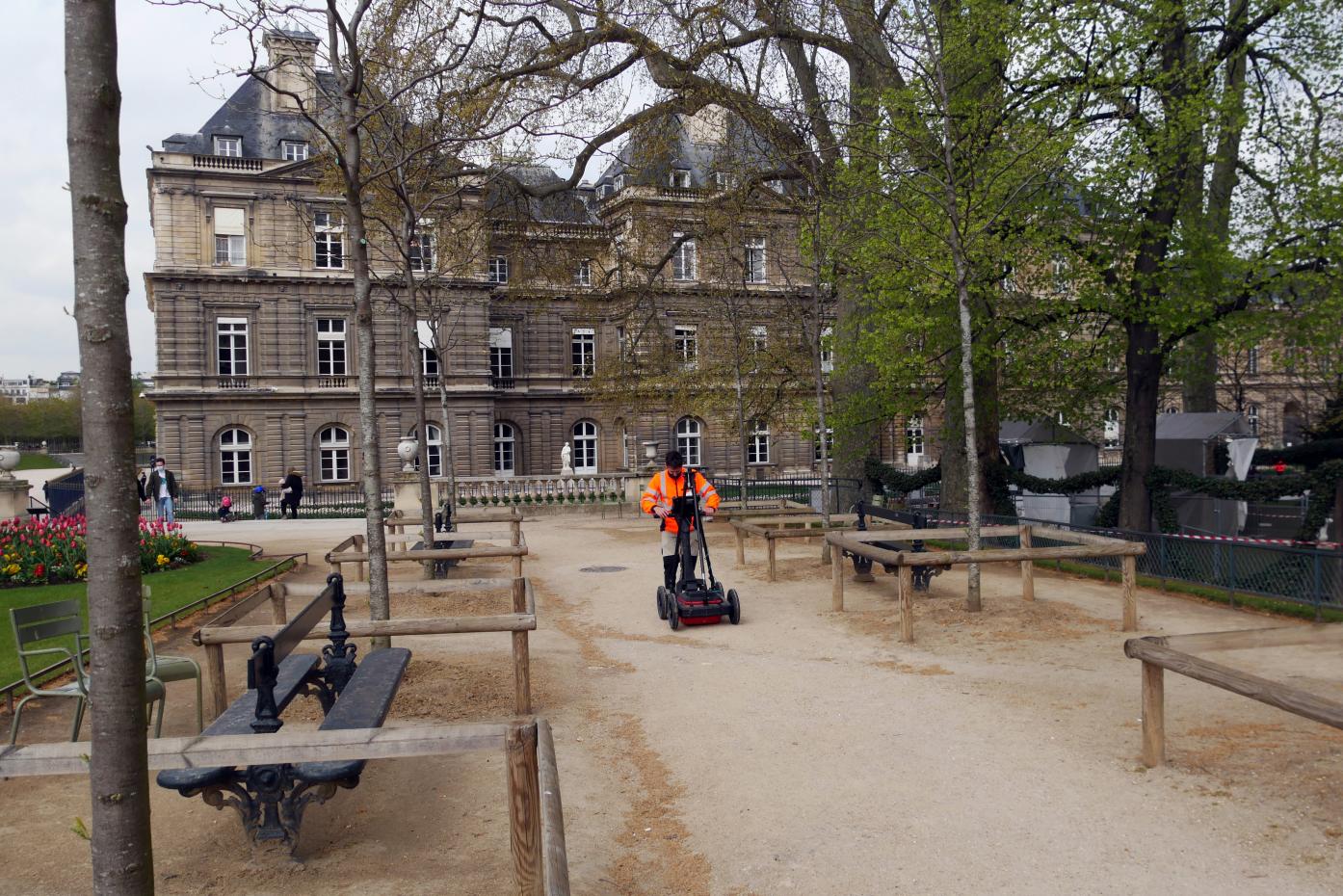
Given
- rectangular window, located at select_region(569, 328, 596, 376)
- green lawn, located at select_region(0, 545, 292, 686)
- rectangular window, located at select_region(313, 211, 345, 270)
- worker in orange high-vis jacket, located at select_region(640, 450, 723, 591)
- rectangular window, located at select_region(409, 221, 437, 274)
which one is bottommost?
green lawn, located at select_region(0, 545, 292, 686)

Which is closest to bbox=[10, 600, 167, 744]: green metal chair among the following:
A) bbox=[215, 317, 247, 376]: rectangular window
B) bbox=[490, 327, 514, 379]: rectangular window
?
bbox=[215, 317, 247, 376]: rectangular window

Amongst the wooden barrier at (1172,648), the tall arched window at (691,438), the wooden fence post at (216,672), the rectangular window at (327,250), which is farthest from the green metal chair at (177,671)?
the tall arched window at (691,438)

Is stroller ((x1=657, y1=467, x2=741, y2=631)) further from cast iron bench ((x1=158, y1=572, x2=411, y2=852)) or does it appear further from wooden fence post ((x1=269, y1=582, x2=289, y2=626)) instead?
cast iron bench ((x1=158, y1=572, x2=411, y2=852))

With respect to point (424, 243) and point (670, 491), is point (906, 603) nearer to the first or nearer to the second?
point (670, 491)

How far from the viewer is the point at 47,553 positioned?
1367 cm

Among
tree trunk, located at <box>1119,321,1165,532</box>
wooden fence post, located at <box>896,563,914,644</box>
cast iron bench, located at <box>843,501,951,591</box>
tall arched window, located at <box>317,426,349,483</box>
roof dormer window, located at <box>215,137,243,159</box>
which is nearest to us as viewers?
wooden fence post, located at <box>896,563,914,644</box>

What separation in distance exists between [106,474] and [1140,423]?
17006 mm

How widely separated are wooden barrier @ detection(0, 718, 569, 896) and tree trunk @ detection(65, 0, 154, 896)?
148 centimetres

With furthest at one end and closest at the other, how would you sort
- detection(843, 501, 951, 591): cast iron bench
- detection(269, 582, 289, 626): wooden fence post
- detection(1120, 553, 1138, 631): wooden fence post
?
1. detection(843, 501, 951, 591): cast iron bench
2. detection(1120, 553, 1138, 631): wooden fence post
3. detection(269, 582, 289, 626): wooden fence post

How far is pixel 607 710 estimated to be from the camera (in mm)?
7703

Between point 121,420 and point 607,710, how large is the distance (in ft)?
18.1

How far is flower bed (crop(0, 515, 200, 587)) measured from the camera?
13.3 metres

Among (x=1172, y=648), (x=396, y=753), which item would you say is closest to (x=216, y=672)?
(x=396, y=753)

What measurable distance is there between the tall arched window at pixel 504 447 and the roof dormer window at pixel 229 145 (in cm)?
1658
